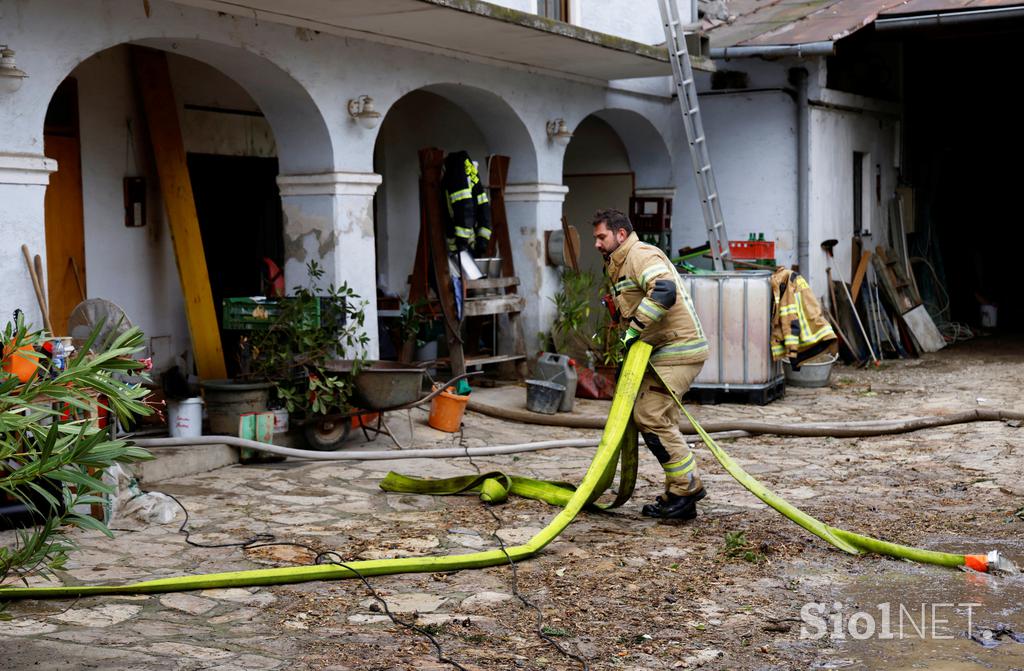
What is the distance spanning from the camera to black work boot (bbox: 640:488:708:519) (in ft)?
24.1

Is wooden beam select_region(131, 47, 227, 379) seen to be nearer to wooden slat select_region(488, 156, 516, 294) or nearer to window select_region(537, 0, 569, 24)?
wooden slat select_region(488, 156, 516, 294)

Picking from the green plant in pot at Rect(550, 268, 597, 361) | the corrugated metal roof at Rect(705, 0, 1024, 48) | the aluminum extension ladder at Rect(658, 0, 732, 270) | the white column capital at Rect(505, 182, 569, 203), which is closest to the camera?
the aluminum extension ladder at Rect(658, 0, 732, 270)

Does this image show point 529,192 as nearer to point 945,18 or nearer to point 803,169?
point 803,169

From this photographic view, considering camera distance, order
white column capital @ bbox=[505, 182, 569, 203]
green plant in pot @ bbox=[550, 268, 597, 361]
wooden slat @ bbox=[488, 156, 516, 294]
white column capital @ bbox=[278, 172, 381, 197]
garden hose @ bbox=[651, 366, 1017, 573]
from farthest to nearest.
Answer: white column capital @ bbox=[505, 182, 569, 203] < green plant in pot @ bbox=[550, 268, 597, 361] < wooden slat @ bbox=[488, 156, 516, 294] < white column capital @ bbox=[278, 172, 381, 197] < garden hose @ bbox=[651, 366, 1017, 573]

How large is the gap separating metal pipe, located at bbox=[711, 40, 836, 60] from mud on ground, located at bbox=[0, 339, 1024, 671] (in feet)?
18.9

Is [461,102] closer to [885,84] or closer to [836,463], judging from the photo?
[836,463]

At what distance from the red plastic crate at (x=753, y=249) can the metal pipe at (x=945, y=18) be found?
2.92 meters

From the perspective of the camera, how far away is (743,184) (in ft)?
50.8

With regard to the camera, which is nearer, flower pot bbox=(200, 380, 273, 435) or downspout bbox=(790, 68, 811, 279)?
flower pot bbox=(200, 380, 273, 435)

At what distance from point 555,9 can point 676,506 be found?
741 centimetres

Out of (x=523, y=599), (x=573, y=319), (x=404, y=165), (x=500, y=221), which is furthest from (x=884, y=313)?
(x=523, y=599)

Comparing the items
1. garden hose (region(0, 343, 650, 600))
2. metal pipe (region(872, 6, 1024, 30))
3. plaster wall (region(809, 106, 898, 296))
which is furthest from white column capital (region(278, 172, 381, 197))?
metal pipe (region(872, 6, 1024, 30))

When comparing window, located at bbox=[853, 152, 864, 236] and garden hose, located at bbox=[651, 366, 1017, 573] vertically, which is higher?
window, located at bbox=[853, 152, 864, 236]

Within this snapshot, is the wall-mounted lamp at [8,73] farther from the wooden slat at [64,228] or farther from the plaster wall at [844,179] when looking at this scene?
the plaster wall at [844,179]
